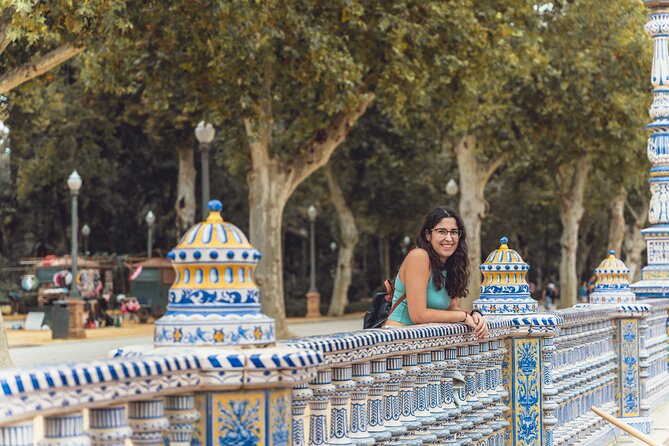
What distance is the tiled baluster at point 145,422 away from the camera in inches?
162

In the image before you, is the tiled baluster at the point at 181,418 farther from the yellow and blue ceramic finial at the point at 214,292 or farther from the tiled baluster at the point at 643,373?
the tiled baluster at the point at 643,373

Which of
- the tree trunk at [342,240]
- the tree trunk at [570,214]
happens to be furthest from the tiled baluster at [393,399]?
the tree trunk at [570,214]

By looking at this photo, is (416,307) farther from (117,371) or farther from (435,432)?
(117,371)

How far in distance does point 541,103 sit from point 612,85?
2.15m

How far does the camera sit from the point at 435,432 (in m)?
6.51

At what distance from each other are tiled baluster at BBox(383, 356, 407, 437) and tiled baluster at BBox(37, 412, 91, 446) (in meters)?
2.38

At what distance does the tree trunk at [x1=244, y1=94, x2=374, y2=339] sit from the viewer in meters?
28.5

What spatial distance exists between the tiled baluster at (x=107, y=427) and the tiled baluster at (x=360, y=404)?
1.75 metres

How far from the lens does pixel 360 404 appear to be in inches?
221

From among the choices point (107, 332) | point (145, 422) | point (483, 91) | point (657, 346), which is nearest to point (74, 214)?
point (107, 332)

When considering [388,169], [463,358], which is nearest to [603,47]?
[388,169]

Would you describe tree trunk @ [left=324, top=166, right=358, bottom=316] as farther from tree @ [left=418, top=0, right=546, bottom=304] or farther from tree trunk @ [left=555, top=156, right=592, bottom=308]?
tree trunk @ [left=555, top=156, right=592, bottom=308]

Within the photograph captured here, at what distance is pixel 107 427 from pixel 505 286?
476 cm

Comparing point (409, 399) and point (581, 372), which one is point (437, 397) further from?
point (581, 372)
